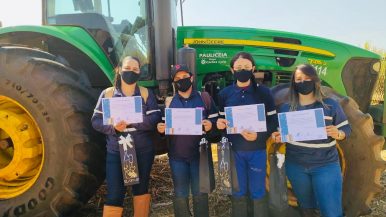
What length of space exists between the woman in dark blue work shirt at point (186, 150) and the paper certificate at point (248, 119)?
0.63 feet

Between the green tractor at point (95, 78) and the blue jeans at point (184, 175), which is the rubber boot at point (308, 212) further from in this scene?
the blue jeans at point (184, 175)

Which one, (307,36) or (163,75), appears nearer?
(163,75)

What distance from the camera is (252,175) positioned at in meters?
3.10

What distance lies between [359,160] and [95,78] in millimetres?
2767

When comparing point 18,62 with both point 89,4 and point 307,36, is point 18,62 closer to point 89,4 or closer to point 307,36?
point 89,4

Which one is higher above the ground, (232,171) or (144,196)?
(232,171)

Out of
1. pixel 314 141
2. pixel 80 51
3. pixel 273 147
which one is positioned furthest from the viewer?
pixel 80 51

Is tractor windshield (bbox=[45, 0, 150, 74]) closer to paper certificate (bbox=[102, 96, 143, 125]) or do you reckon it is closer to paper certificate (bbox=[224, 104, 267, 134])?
paper certificate (bbox=[102, 96, 143, 125])

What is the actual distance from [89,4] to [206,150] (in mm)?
2156

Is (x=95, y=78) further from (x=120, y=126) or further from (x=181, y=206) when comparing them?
(x=181, y=206)

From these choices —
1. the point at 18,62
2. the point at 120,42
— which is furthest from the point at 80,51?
the point at 18,62

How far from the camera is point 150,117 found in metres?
Result: 3.16

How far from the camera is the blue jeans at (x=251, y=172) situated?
3.08 meters

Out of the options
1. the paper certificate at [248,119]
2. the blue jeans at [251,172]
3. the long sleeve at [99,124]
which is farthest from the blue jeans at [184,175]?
the long sleeve at [99,124]
